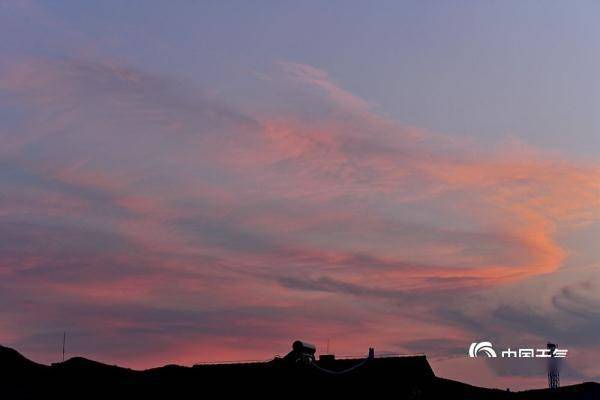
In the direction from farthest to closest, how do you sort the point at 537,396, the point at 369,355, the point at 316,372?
the point at 537,396 → the point at 369,355 → the point at 316,372

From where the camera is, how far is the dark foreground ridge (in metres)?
71.9

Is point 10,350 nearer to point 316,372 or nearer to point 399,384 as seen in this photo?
point 316,372

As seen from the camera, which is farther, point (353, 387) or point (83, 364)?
point (83, 364)

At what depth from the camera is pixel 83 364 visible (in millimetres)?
80125

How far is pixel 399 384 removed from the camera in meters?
74.7

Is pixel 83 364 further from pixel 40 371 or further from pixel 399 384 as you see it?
pixel 399 384

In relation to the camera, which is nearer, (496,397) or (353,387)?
(353,387)

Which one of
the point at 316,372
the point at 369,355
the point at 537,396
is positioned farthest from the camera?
the point at 537,396

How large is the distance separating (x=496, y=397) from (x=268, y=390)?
29.0 metres

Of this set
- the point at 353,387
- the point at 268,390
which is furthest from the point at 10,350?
the point at 353,387

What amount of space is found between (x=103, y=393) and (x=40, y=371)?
5.72 m

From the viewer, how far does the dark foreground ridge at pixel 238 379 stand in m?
71.9

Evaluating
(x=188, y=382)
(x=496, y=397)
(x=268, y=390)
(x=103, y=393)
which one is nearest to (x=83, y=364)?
(x=103, y=393)

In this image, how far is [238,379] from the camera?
77.6m
